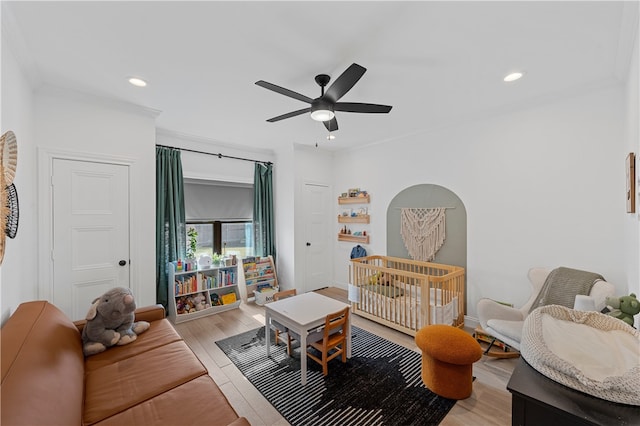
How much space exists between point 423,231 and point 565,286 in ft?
5.33

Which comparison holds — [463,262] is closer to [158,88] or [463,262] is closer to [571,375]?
[571,375]

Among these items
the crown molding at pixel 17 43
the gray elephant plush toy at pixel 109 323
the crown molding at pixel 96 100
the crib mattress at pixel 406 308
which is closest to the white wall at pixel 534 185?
the crib mattress at pixel 406 308

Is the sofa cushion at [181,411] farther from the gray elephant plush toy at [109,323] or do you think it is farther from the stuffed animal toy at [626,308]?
the stuffed animal toy at [626,308]

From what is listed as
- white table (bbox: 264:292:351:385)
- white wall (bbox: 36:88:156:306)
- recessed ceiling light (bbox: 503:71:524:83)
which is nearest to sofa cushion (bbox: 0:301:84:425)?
white wall (bbox: 36:88:156:306)

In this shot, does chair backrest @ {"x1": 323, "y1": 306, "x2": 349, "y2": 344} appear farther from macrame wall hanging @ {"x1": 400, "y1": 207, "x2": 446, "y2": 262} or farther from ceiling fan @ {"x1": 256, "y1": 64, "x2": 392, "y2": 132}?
macrame wall hanging @ {"x1": 400, "y1": 207, "x2": 446, "y2": 262}

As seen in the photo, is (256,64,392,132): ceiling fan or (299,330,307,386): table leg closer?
(256,64,392,132): ceiling fan

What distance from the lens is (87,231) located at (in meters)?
2.67

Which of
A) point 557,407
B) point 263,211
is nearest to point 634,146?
point 557,407

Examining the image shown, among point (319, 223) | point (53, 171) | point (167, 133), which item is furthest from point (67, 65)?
point (319, 223)

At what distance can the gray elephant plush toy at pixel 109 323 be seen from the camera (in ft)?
6.38

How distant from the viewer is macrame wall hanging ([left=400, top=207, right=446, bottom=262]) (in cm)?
362

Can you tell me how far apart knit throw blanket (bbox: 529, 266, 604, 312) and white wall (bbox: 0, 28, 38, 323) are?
13.6 feet

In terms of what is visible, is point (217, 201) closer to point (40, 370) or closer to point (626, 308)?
point (40, 370)

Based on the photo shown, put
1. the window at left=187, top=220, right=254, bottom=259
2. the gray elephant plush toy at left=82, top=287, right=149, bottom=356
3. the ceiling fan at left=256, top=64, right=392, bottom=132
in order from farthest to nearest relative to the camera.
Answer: the window at left=187, top=220, right=254, bottom=259 < the gray elephant plush toy at left=82, top=287, right=149, bottom=356 < the ceiling fan at left=256, top=64, right=392, bottom=132
